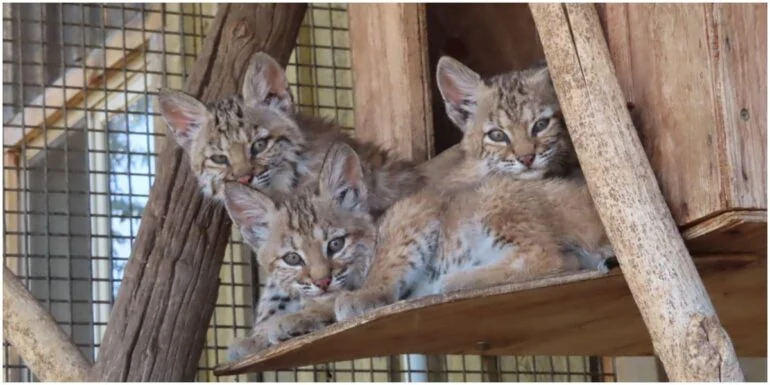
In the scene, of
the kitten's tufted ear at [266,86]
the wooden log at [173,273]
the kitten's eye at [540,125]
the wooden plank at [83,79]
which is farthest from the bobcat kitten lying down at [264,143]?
the wooden plank at [83,79]

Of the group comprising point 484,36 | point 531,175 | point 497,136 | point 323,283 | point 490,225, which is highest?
point 484,36

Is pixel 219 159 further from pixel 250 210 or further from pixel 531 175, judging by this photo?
pixel 531 175

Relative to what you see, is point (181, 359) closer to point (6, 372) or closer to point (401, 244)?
point (401, 244)

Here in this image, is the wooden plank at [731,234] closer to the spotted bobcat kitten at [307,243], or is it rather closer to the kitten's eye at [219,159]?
the spotted bobcat kitten at [307,243]

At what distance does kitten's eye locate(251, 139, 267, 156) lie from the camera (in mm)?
3871

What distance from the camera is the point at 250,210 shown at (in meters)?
3.71

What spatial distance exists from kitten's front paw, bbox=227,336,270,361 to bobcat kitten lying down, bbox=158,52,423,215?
39 cm

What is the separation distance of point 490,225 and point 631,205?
54cm

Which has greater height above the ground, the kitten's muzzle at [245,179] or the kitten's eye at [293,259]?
the kitten's muzzle at [245,179]

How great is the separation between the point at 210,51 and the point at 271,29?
0.66 feet

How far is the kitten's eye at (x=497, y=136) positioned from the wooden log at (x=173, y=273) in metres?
0.86

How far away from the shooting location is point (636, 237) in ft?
9.46

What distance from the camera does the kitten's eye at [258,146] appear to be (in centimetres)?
387

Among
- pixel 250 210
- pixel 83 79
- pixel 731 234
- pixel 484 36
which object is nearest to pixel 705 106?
pixel 731 234
